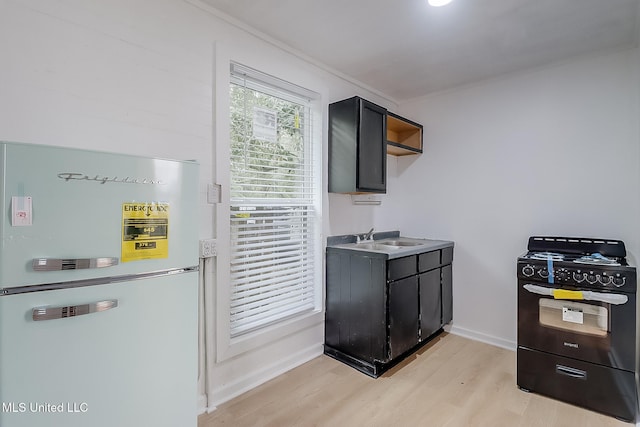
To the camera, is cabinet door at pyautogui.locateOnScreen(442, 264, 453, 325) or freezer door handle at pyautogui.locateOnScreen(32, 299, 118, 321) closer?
freezer door handle at pyautogui.locateOnScreen(32, 299, 118, 321)

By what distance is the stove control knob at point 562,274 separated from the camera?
7.23ft

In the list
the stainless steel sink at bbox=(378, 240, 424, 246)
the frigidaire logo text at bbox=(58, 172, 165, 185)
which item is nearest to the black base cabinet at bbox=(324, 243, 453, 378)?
the stainless steel sink at bbox=(378, 240, 424, 246)

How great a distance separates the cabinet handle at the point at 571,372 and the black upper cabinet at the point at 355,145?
1.87m

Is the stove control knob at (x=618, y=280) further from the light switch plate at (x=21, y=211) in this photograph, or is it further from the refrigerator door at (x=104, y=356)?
the light switch plate at (x=21, y=211)

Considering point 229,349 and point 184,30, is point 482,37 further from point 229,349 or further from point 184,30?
point 229,349

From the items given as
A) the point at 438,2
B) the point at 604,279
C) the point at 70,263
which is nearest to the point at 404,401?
the point at 604,279

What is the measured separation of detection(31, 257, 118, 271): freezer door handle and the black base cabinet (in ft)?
5.92

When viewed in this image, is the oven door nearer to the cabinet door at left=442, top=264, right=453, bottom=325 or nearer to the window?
the cabinet door at left=442, top=264, right=453, bottom=325

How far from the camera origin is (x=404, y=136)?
375 centimetres

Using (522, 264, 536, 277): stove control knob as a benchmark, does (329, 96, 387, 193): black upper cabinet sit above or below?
above

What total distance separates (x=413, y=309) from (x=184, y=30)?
2653mm

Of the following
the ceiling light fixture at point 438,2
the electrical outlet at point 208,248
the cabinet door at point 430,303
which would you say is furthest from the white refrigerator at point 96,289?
the cabinet door at point 430,303

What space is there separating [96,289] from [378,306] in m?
1.88

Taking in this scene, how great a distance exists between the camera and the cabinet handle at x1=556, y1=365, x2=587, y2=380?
2.14m
